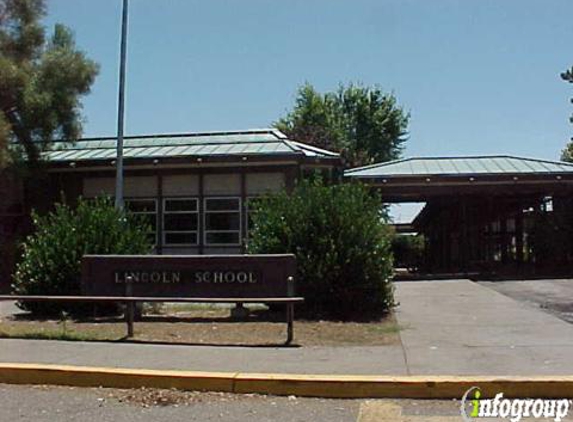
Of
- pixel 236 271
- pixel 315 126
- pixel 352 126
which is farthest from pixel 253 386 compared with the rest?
pixel 352 126

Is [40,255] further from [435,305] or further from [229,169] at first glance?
[229,169]

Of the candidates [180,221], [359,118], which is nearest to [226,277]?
[180,221]

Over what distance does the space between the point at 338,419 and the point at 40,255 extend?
10.1 metres

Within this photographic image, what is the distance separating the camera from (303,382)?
820 cm

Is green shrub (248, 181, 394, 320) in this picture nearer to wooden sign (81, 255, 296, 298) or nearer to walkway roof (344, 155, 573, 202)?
wooden sign (81, 255, 296, 298)

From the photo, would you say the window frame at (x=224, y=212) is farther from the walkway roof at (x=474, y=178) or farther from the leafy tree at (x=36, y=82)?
the leafy tree at (x=36, y=82)

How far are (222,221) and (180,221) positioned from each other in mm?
1520

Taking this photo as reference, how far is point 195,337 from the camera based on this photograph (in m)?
12.2

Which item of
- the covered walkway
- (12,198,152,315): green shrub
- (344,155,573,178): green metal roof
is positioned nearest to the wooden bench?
(12,198,152,315): green shrub

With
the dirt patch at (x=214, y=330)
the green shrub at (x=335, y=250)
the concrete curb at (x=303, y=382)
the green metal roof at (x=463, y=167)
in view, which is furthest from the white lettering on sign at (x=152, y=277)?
the green metal roof at (x=463, y=167)

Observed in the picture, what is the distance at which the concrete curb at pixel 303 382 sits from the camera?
7879 millimetres

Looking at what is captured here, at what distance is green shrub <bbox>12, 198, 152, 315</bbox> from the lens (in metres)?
15.4

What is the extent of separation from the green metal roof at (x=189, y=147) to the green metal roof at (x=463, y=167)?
6.31 ft

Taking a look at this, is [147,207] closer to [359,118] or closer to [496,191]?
[496,191]
